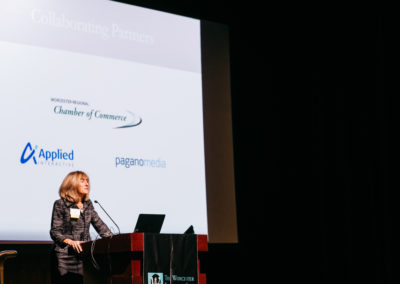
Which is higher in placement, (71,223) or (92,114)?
(92,114)

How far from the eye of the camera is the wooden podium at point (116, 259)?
279cm

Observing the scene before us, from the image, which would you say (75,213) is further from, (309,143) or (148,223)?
(309,143)

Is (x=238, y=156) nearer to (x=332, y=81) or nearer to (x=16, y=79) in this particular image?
(x=332, y=81)

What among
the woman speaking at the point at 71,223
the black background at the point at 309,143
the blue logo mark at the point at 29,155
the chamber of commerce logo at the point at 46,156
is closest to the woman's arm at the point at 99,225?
the woman speaking at the point at 71,223

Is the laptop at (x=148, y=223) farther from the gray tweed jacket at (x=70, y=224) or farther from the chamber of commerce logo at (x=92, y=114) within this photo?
the chamber of commerce logo at (x=92, y=114)

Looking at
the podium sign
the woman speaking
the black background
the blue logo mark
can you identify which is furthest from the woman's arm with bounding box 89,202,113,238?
the black background

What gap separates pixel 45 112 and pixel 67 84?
27 cm

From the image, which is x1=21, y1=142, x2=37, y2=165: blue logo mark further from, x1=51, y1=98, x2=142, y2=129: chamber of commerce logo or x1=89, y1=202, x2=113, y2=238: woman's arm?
x1=89, y1=202, x2=113, y2=238: woman's arm

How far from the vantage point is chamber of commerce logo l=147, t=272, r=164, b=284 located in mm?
2815

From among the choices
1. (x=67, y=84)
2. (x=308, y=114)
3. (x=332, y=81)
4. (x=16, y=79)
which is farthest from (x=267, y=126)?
(x=16, y=79)

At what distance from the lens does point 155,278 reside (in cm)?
284

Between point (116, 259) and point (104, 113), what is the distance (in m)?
1.43

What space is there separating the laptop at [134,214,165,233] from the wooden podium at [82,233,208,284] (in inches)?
7.1

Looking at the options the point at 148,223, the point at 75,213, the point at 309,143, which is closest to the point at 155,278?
the point at 148,223
